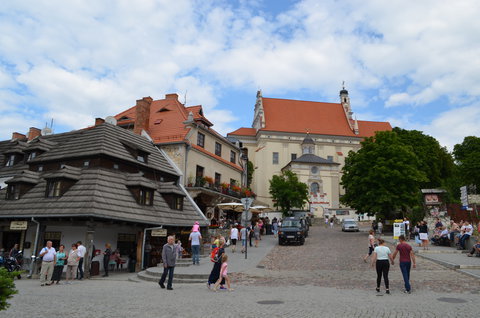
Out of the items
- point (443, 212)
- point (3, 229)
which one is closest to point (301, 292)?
point (3, 229)

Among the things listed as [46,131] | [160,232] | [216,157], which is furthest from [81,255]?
[46,131]

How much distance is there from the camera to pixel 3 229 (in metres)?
19.9

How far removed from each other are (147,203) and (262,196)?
48.4 metres

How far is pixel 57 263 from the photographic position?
1438 cm

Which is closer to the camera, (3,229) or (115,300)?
(115,300)

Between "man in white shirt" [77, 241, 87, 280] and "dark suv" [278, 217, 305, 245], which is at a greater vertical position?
"dark suv" [278, 217, 305, 245]

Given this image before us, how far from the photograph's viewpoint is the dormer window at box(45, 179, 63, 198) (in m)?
18.0

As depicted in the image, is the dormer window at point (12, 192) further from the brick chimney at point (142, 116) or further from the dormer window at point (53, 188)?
the brick chimney at point (142, 116)

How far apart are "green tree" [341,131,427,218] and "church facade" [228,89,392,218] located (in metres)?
28.3

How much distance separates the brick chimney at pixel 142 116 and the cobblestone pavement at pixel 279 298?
1613 cm

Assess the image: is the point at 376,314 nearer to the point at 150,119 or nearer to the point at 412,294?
the point at 412,294

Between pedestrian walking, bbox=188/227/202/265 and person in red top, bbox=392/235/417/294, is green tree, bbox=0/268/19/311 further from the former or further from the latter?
pedestrian walking, bbox=188/227/202/265

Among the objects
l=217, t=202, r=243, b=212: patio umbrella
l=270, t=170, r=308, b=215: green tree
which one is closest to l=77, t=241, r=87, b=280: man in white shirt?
l=217, t=202, r=243, b=212: patio umbrella

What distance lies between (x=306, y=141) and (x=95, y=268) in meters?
56.5
